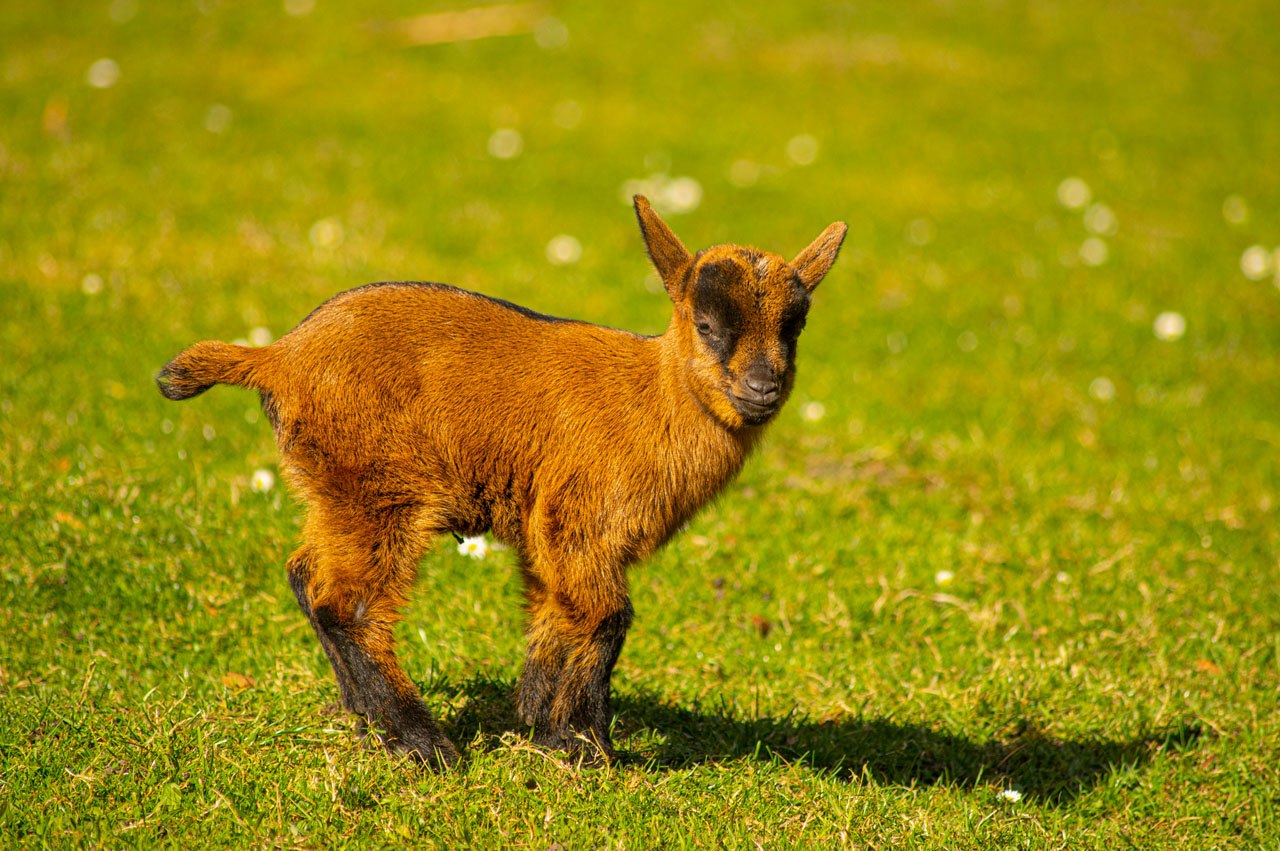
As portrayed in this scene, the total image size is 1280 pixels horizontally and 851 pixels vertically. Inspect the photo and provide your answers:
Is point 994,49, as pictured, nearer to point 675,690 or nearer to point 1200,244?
point 1200,244

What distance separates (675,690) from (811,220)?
674cm

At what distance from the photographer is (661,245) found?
14.9 ft

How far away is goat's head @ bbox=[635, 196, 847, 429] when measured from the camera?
169 inches

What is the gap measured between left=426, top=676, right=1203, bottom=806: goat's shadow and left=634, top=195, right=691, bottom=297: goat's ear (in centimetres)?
181

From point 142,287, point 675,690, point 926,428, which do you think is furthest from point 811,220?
point 675,690

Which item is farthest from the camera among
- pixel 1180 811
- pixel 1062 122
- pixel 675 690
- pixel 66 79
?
pixel 1062 122

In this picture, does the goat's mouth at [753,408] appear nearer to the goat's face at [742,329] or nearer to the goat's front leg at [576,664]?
the goat's face at [742,329]

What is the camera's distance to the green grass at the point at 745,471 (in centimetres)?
455

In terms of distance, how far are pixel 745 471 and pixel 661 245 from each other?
307 cm

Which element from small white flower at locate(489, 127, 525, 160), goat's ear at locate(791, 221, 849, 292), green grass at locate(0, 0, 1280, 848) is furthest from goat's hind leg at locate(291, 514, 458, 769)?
small white flower at locate(489, 127, 525, 160)

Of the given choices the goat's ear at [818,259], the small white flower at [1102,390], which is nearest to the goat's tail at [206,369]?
the goat's ear at [818,259]

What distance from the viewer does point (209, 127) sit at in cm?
1195

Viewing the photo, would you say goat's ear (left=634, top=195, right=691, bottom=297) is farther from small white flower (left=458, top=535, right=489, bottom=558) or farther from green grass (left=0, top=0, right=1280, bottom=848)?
small white flower (left=458, top=535, right=489, bottom=558)

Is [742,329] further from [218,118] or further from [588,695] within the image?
[218,118]
